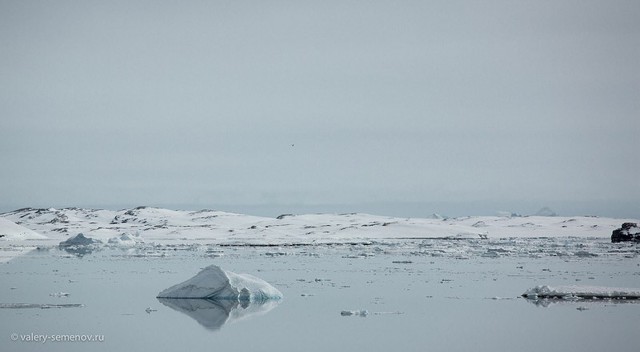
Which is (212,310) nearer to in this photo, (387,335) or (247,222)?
(387,335)

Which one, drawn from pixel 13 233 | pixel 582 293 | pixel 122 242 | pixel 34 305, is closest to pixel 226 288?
pixel 34 305

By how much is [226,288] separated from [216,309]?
1.36 metres

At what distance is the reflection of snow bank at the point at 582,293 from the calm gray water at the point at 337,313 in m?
0.67

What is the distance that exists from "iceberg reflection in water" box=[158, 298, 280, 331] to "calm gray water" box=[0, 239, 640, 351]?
0.04m

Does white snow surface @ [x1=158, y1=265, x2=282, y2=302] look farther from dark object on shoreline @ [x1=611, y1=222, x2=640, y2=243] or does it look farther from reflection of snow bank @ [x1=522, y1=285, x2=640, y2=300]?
dark object on shoreline @ [x1=611, y1=222, x2=640, y2=243]

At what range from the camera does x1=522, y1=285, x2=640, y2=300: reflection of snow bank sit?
17.7 meters

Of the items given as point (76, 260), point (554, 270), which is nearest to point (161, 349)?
point (554, 270)

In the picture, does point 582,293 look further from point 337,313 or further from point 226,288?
point 226,288

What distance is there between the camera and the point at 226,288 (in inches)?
683

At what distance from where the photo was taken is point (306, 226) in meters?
74.1

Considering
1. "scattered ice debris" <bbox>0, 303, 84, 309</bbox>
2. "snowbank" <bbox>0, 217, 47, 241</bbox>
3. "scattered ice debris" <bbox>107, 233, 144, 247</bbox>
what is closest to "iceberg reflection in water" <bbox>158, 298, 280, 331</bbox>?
"scattered ice debris" <bbox>0, 303, 84, 309</bbox>

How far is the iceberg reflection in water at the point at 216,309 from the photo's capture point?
14656mm

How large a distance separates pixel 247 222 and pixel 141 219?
11.8 m

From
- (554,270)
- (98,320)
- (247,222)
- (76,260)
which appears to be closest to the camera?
(98,320)
